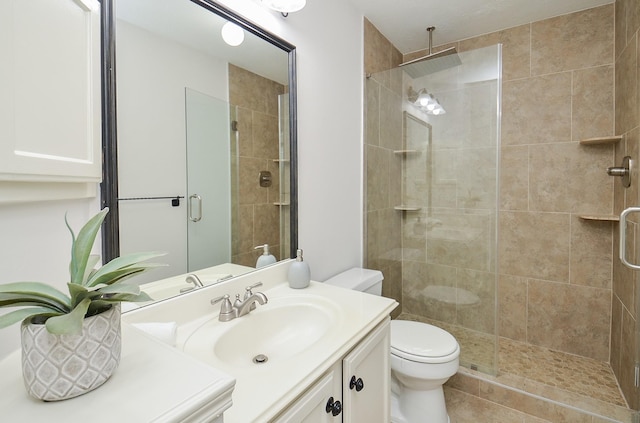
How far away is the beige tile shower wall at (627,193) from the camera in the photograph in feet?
5.30

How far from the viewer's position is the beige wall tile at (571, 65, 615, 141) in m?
2.07

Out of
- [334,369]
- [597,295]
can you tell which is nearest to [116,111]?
[334,369]

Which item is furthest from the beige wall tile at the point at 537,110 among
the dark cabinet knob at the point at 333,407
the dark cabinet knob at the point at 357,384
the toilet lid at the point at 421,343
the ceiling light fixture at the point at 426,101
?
the dark cabinet knob at the point at 333,407

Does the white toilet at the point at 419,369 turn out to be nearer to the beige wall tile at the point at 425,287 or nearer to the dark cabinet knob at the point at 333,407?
the beige wall tile at the point at 425,287

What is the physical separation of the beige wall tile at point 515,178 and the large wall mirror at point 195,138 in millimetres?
1880

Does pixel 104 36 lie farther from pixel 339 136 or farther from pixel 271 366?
pixel 339 136

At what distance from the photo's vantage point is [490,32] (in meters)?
2.40

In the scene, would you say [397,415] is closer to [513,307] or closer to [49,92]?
[513,307]

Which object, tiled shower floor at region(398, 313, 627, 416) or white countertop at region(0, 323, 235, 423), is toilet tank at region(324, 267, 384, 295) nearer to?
tiled shower floor at region(398, 313, 627, 416)

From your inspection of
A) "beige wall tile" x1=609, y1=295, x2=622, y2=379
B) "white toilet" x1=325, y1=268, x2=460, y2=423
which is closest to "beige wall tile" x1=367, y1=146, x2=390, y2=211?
"white toilet" x1=325, y1=268, x2=460, y2=423

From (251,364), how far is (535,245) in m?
2.33

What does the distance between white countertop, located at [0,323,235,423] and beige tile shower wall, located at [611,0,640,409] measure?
2.09 m

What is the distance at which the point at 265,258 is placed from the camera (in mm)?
1399

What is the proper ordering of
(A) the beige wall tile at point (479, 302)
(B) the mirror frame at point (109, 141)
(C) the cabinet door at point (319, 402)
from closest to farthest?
(C) the cabinet door at point (319, 402) → (B) the mirror frame at point (109, 141) → (A) the beige wall tile at point (479, 302)
